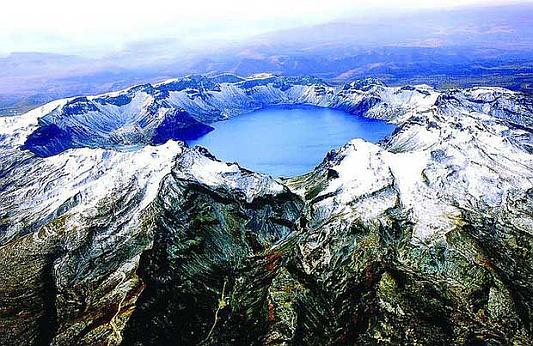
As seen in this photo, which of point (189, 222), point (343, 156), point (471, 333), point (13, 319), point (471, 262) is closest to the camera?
point (471, 333)

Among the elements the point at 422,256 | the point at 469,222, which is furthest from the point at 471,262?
the point at 469,222

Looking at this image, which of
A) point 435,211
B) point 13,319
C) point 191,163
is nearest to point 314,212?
point 435,211

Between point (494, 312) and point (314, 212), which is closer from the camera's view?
point (494, 312)

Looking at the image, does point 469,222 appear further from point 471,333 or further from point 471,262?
point 471,333

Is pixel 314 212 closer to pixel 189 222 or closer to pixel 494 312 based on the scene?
pixel 189 222

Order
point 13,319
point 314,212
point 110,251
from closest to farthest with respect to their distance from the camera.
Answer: point 13,319
point 110,251
point 314,212

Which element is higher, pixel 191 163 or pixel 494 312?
pixel 191 163
